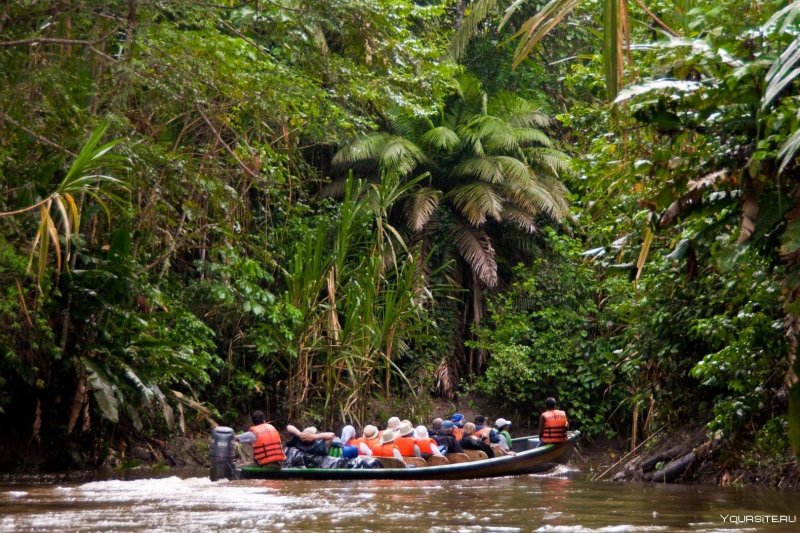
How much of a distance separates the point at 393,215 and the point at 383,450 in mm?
8543

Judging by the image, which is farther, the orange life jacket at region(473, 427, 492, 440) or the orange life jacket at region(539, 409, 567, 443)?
the orange life jacket at region(473, 427, 492, 440)

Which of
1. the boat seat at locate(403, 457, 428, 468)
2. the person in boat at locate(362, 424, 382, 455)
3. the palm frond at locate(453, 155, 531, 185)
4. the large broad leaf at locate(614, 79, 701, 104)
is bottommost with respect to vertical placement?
the boat seat at locate(403, 457, 428, 468)

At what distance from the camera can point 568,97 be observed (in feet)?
77.8

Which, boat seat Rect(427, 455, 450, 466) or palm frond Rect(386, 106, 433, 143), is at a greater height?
palm frond Rect(386, 106, 433, 143)

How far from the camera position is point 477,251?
2067cm

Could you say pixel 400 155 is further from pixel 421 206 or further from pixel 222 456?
pixel 222 456

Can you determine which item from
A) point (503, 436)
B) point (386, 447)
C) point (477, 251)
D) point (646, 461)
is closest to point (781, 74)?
point (646, 461)

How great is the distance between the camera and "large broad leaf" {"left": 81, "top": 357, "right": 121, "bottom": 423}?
1131 cm

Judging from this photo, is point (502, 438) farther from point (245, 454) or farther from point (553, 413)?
point (245, 454)

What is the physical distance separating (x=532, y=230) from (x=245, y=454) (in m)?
8.01

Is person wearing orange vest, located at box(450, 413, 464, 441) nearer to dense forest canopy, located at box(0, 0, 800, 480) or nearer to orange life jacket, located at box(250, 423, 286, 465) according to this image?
dense forest canopy, located at box(0, 0, 800, 480)

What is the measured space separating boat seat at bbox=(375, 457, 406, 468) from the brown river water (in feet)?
3.78

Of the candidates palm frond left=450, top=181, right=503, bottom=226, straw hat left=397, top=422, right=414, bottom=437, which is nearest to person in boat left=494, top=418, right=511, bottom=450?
straw hat left=397, top=422, right=414, bottom=437

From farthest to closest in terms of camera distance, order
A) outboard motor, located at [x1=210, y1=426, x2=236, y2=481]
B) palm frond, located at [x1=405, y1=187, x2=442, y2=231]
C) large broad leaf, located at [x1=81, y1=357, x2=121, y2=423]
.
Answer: palm frond, located at [x1=405, y1=187, x2=442, y2=231] → outboard motor, located at [x1=210, y1=426, x2=236, y2=481] → large broad leaf, located at [x1=81, y1=357, x2=121, y2=423]
